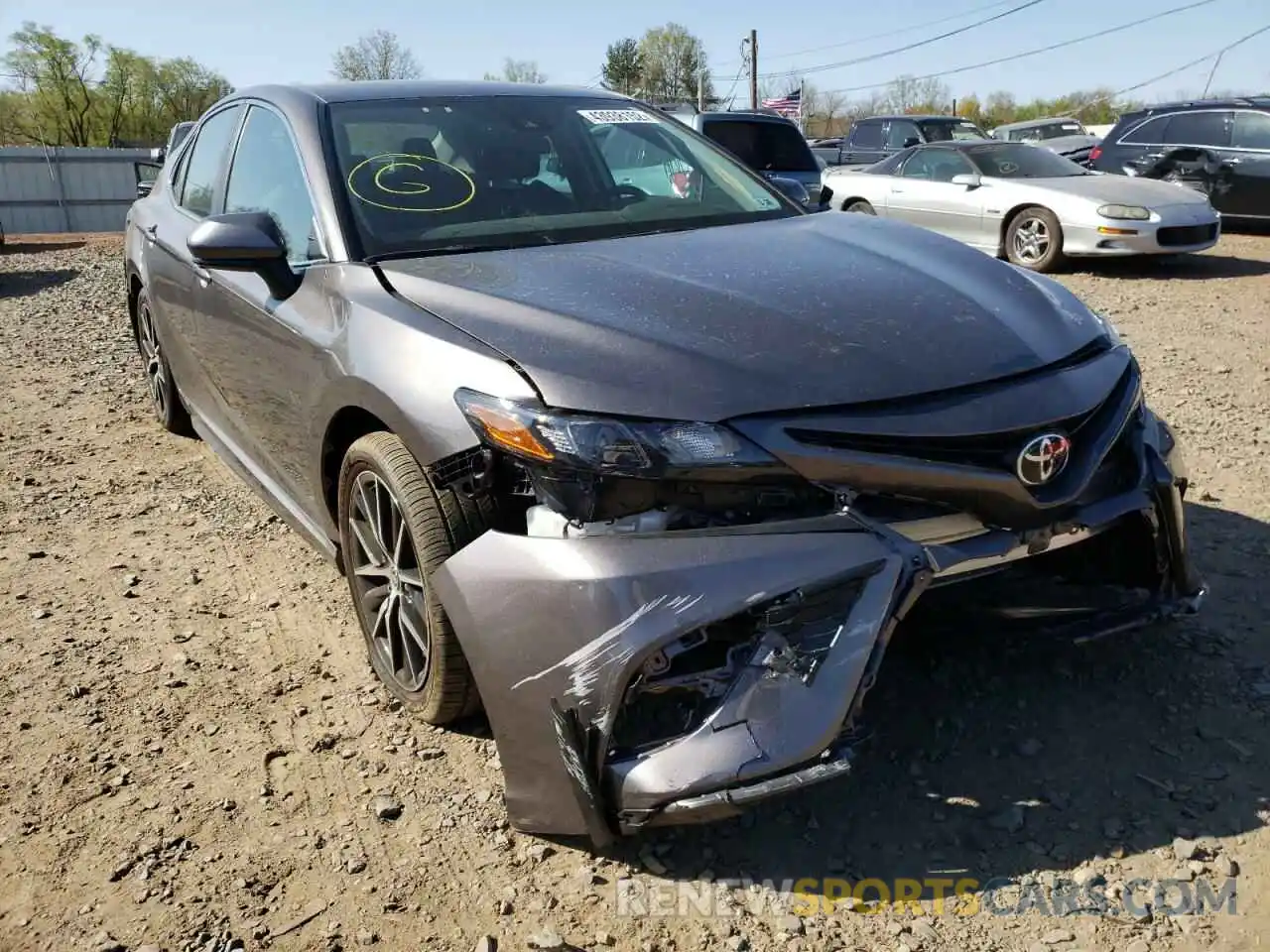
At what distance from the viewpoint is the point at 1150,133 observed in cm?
1259

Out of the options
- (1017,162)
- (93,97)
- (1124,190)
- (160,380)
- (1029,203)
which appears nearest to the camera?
(160,380)

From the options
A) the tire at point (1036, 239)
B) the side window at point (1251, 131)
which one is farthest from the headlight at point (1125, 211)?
the side window at point (1251, 131)

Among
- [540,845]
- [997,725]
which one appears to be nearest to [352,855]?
[540,845]

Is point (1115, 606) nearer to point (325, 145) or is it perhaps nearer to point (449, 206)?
point (449, 206)

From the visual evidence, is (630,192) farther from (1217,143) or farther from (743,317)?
(1217,143)

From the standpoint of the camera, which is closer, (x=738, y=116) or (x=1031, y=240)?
(x=1031, y=240)

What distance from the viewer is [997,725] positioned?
2.60 metres

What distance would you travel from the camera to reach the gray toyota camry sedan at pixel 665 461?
200 cm

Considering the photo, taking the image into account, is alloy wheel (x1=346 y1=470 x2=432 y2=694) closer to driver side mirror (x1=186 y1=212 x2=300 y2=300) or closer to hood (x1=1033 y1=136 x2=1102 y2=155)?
driver side mirror (x1=186 y1=212 x2=300 y2=300)

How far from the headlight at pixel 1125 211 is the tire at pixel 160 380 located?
783cm

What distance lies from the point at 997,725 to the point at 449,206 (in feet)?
6.73

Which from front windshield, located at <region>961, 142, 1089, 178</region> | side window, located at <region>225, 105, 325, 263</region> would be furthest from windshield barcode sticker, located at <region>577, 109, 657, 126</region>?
front windshield, located at <region>961, 142, 1089, 178</region>

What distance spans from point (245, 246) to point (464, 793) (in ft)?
5.05

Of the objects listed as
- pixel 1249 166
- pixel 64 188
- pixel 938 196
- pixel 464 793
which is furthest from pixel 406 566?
pixel 64 188
